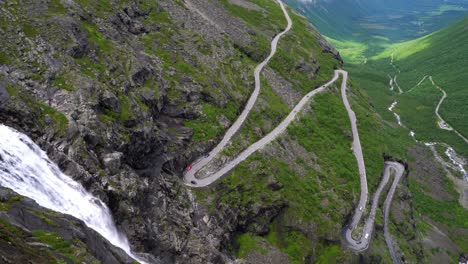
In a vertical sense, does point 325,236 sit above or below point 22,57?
below

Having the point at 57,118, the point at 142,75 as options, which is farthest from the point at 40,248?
the point at 142,75

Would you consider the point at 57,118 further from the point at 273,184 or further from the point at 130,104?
the point at 273,184

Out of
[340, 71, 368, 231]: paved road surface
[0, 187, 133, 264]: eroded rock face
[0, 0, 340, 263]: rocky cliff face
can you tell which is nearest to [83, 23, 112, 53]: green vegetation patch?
[0, 0, 340, 263]: rocky cliff face

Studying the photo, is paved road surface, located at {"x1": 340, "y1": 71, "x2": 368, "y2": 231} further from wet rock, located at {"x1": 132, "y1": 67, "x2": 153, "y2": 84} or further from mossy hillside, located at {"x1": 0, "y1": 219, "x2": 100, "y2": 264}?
mossy hillside, located at {"x1": 0, "y1": 219, "x2": 100, "y2": 264}

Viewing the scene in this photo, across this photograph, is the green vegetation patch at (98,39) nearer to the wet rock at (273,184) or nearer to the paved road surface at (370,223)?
the wet rock at (273,184)

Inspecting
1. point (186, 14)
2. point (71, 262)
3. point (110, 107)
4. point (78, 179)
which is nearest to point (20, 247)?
point (71, 262)

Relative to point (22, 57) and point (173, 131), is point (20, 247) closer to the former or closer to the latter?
point (22, 57)
